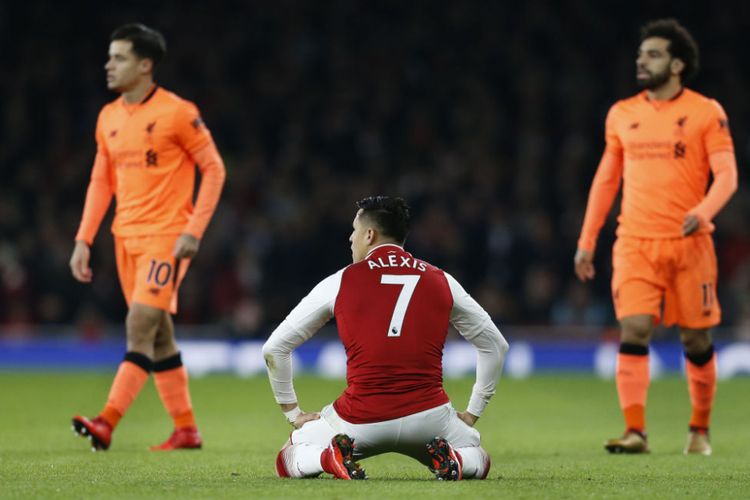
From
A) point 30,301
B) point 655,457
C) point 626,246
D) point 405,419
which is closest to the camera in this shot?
point 405,419

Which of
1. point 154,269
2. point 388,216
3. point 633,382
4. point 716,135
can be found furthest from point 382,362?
point 716,135

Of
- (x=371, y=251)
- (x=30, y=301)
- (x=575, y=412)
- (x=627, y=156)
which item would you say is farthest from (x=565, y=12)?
(x=371, y=251)

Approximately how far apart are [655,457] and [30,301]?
34.1 ft

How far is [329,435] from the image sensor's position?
573 centimetres

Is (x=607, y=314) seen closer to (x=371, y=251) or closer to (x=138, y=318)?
(x=138, y=318)

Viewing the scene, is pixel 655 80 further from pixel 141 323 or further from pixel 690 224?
pixel 141 323

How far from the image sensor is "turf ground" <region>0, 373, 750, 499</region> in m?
5.36

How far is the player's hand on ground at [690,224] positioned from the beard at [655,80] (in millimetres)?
918

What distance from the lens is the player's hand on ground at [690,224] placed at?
7.46m

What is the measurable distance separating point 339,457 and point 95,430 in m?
2.32

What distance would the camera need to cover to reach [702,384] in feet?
26.4

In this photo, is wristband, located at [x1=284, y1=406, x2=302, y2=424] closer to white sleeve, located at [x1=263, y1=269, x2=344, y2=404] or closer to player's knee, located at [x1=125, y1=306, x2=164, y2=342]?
white sleeve, located at [x1=263, y1=269, x2=344, y2=404]

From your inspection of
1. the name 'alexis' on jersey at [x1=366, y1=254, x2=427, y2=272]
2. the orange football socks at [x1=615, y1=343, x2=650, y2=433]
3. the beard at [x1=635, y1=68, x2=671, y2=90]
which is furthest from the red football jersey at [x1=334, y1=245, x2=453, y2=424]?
the beard at [x1=635, y1=68, x2=671, y2=90]

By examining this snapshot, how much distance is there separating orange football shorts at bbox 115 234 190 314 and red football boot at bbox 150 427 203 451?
2.23 feet
